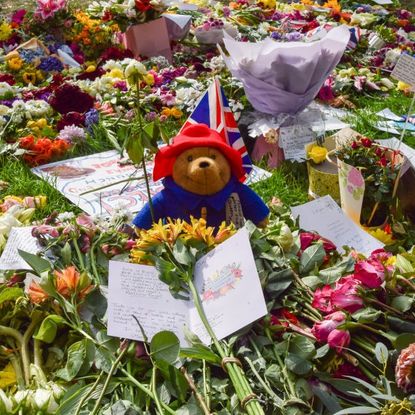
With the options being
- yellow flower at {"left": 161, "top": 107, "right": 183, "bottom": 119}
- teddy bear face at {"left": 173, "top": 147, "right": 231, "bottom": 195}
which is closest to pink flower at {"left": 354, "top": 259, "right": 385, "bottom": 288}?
teddy bear face at {"left": 173, "top": 147, "right": 231, "bottom": 195}

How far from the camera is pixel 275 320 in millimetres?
1237

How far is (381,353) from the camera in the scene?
107 cm

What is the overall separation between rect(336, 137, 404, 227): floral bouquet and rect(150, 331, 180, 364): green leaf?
104cm

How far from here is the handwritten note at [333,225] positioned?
183cm

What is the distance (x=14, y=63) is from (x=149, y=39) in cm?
85

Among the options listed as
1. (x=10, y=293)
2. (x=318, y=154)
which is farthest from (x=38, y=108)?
(x=10, y=293)

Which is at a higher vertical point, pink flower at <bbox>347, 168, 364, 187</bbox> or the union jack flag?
the union jack flag

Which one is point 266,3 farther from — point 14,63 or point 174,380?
point 174,380

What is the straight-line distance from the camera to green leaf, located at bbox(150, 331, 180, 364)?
1137 millimetres

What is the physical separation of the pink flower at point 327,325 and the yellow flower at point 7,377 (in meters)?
0.61

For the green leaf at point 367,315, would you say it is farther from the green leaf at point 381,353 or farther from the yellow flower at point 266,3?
the yellow flower at point 266,3

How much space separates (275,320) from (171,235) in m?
0.30

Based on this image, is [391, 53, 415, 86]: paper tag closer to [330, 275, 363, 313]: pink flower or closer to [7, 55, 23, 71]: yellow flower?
[330, 275, 363, 313]: pink flower

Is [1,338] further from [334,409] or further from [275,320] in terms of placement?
[334,409]
